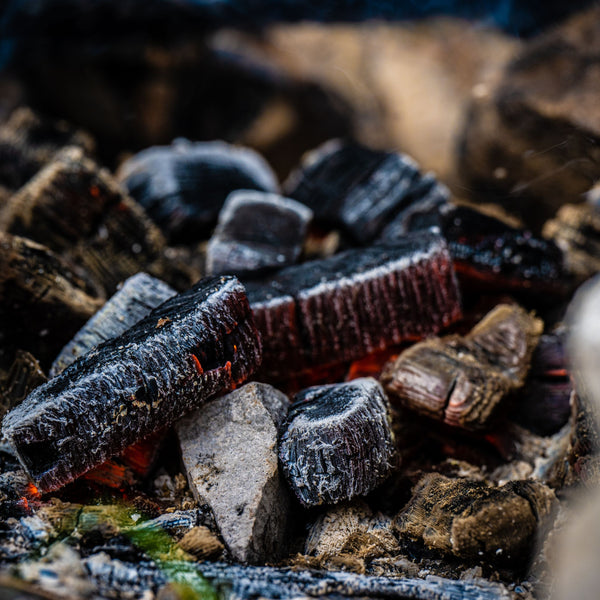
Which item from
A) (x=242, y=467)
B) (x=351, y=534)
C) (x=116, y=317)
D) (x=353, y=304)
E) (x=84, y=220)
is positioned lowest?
(x=351, y=534)

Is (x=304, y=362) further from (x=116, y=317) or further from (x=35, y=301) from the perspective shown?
(x=35, y=301)

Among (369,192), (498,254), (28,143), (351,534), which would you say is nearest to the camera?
(351,534)

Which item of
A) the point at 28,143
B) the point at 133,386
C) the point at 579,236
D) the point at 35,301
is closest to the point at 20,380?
the point at 35,301

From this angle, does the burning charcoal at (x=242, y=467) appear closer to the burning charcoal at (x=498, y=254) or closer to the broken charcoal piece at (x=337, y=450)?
the broken charcoal piece at (x=337, y=450)

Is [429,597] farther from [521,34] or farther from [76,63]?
[76,63]

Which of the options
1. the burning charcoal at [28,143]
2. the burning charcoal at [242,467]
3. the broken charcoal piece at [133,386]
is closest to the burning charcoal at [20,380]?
the broken charcoal piece at [133,386]

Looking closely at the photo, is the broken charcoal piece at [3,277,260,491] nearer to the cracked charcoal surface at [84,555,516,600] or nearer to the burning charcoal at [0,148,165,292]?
the cracked charcoal surface at [84,555,516,600]
